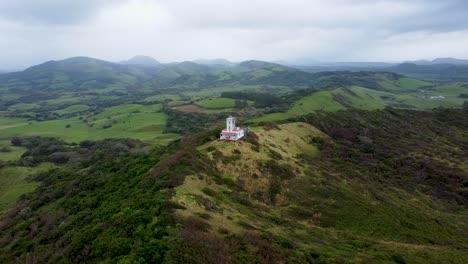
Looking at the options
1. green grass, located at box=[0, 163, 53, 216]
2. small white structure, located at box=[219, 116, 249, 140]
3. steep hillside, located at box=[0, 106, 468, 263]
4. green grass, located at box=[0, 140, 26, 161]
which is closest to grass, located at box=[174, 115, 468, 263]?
steep hillside, located at box=[0, 106, 468, 263]

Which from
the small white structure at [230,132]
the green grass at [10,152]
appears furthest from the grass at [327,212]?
the green grass at [10,152]

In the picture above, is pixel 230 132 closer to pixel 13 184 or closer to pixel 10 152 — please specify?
pixel 13 184

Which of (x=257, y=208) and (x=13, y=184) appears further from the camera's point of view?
(x=13, y=184)

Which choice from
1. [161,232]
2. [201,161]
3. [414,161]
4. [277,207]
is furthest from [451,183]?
[161,232]

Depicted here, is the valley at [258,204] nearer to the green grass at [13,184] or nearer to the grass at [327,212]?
the grass at [327,212]

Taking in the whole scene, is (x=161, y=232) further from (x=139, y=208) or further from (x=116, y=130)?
(x=116, y=130)

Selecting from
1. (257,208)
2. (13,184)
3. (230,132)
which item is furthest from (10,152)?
(257,208)
